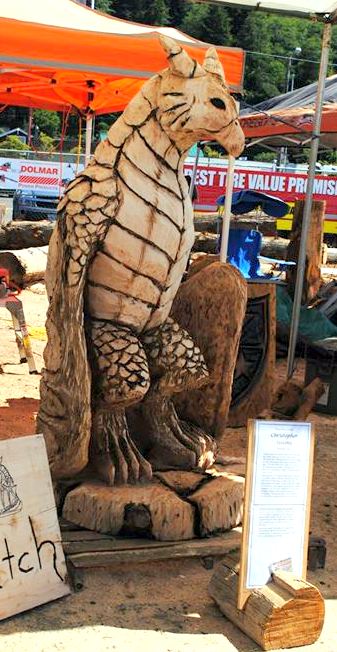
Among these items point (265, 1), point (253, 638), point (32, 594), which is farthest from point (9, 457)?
point (265, 1)

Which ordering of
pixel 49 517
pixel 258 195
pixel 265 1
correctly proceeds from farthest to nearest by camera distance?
pixel 258 195
pixel 265 1
pixel 49 517

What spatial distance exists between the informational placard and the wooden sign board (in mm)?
655

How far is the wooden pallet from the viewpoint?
115 inches

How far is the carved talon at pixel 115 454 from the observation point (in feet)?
10.5

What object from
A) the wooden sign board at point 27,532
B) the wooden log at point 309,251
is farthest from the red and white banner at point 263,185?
the wooden sign board at point 27,532

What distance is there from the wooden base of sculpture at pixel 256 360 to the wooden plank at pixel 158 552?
2.16 m

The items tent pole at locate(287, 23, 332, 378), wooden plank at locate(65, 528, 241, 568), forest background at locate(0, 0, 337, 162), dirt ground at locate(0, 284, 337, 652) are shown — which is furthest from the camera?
forest background at locate(0, 0, 337, 162)

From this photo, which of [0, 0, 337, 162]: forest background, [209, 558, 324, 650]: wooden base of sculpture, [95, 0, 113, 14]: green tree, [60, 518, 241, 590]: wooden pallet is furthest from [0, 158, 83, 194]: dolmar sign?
[95, 0, 113, 14]: green tree

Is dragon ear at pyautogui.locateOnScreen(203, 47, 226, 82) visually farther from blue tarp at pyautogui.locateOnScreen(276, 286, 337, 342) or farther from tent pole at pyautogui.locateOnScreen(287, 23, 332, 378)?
blue tarp at pyautogui.locateOnScreen(276, 286, 337, 342)

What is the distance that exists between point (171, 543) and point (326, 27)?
13.5 feet

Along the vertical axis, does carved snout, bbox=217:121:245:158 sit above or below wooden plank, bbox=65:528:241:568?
above

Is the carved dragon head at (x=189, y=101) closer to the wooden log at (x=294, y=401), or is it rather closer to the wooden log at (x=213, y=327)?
the wooden log at (x=213, y=327)

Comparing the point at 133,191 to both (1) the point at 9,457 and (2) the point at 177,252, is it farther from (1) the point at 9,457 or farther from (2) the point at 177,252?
(1) the point at 9,457

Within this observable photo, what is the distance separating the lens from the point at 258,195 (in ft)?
33.2
